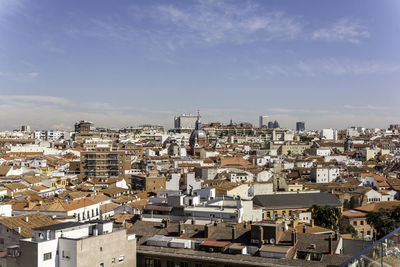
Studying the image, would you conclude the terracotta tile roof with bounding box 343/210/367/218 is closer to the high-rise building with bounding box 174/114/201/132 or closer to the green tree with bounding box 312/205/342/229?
the green tree with bounding box 312/205/342/229

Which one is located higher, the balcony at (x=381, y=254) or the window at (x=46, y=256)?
the balcony at (x=381, y=254)

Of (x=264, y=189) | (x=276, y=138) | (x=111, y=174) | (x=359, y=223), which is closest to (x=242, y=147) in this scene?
(x=276, y=138)

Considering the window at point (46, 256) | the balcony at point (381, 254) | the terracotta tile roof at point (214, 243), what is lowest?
the terracotta tile roof at point (214, 243)

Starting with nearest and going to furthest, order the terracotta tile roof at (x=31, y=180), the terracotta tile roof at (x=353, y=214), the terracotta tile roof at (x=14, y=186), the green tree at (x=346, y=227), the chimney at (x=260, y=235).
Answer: the chimney at (x=260, y=235), the green tree at (x=346, y=227), the terracotta tile roof at (x=353, y=214), the terracotta tile roof at (x=14, y=186), the terracotta tile roof at (x=31, y=180)

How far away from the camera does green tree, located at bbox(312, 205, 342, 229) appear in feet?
79.8

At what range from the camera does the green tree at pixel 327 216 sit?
79.8 ft

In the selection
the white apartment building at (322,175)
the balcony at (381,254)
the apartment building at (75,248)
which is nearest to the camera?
the balcony at (381,254)

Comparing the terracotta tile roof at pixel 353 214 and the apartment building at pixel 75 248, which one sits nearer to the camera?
the apartment building at pixel 75 248

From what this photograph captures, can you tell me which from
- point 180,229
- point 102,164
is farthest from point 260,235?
point 102,164

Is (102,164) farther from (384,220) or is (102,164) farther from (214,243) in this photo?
(214,243)

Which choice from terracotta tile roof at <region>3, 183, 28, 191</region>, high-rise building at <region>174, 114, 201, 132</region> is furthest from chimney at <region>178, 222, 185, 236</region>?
high-rise building at <region>174, 114, 201, 132</region>

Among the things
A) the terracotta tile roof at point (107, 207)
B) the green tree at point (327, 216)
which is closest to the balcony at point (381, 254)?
the green tree at point (327, 216)

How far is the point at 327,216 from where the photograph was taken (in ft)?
82.0

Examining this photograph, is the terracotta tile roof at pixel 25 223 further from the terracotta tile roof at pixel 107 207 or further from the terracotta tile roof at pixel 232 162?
the terracotta tile roof at pixel 232 162
